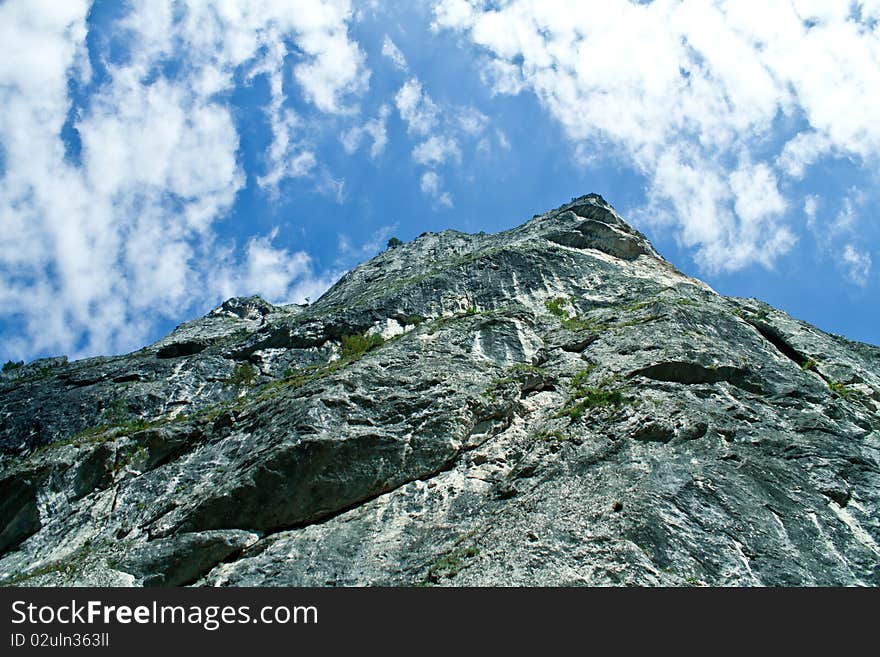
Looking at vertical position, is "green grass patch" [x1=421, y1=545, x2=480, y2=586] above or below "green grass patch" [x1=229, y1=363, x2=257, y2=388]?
below

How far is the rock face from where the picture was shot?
1395cm

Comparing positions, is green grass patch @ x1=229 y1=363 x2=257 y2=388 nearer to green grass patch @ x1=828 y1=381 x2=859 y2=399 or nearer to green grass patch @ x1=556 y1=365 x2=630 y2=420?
green grass patch @ x1=556 y1=365 x2=630 y2=420

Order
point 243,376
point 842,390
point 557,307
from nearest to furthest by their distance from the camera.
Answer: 1. point 842,390
2. point 243,376
3. point 557,307

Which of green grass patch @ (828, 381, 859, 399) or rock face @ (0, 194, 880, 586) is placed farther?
green grass patch @ (828, 381, 859, 399)

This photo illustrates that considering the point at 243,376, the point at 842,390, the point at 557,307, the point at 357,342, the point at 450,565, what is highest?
the point at 557,307

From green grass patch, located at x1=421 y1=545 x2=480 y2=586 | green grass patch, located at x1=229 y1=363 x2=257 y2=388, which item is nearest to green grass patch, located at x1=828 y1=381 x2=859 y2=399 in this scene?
green grass patch, located at x1=421 y1=545 x2=480 y2=586

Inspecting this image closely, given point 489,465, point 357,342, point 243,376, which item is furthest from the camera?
point 357,342

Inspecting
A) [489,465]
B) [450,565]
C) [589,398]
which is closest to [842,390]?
[589,398]

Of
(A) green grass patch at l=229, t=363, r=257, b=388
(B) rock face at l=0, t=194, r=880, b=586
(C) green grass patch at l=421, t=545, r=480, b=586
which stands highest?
(A) green grass patch at l=229, t=363, r=257, b=388

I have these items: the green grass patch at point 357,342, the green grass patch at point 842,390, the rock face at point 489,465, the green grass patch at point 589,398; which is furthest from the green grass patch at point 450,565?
the green grass patch at point 357,342

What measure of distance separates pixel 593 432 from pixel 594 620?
26.0ft

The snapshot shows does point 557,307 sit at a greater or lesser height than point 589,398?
greater

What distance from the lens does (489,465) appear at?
60.1 feet

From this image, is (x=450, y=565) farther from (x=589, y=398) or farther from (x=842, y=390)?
(x=842, y=390)
